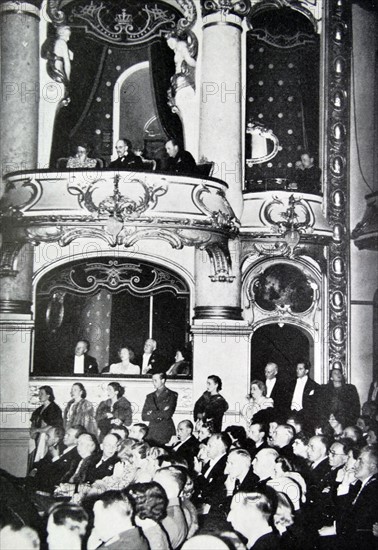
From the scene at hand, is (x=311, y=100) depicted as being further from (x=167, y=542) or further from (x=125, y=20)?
(x=167, y=542)

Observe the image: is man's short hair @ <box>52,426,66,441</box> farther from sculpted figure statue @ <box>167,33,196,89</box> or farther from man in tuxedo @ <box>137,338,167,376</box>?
sculpted figure statue @ <box>167,33,196,89</box>

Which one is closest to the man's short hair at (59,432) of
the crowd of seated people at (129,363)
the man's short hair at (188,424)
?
the crowd of seated people at (129,363)

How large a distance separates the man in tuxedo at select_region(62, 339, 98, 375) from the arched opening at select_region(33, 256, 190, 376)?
0.05m

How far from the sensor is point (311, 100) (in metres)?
9.23

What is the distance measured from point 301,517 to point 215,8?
5.85 m

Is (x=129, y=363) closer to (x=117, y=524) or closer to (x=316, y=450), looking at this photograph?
(x=316, y=450)

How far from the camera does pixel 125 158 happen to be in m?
8.80

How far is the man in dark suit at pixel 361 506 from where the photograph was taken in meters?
6.33

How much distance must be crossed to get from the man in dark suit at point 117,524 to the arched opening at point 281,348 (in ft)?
12.3

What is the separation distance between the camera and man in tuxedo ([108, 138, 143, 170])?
28.6 feet

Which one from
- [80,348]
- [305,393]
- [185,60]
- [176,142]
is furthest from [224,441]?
[185,60]

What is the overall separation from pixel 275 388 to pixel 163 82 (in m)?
3.83

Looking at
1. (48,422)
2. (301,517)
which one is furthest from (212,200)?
(301,517)

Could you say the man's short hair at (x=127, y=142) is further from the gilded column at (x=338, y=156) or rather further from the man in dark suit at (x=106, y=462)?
the man in dark suit at (x=106, y=462)
